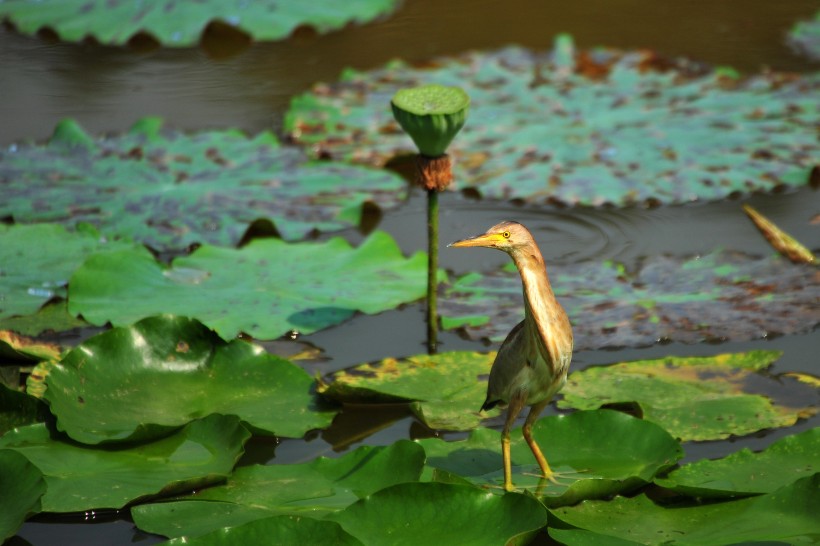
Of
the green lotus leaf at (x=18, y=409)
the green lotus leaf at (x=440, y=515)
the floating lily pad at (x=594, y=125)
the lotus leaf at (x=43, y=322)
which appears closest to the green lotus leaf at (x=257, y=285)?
the lotus leaf at (x=43, y=322)

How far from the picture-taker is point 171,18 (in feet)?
22.3

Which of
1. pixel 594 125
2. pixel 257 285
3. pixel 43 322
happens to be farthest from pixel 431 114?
pixel 594 125

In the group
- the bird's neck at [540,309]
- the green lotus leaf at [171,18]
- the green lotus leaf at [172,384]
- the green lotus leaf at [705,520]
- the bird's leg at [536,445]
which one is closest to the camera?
the green lotus leaf at [705,520]

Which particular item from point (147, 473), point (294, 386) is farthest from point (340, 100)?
point (147, 473)

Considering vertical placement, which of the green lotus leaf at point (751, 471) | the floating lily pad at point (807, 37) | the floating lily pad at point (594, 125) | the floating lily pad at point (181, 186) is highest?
the floating lily pad at point (807, 37)

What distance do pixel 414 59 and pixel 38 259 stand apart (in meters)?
2.85

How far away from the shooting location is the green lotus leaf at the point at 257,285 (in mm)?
3938

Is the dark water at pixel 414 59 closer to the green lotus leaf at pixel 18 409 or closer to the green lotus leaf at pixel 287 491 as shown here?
the green lotus leaf at pixel 287 491

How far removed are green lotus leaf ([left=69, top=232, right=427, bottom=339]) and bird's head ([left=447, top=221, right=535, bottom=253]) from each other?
123 centimetres

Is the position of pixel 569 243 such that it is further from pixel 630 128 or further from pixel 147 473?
pixel 147 473

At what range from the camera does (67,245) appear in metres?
4.36

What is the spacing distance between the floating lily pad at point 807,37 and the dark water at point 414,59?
9 centimetres

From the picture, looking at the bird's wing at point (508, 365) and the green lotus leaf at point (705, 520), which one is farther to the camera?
the bird's wing at point (508, 365)

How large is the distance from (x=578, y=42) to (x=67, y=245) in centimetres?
331
